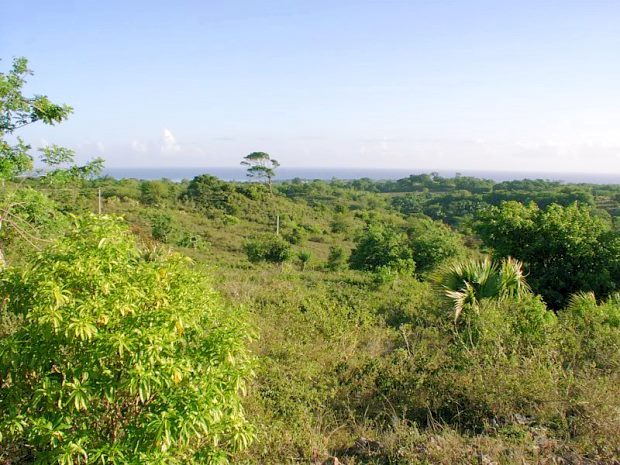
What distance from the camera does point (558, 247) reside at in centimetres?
1125

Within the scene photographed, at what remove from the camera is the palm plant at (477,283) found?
805 cm

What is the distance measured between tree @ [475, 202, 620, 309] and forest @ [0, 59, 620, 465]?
4cm

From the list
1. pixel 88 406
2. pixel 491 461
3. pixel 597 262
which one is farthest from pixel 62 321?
pixel 597 262

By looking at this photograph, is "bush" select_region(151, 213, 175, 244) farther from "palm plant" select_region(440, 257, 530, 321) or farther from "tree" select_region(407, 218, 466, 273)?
"palm plant" select_region(440, 257, 530, 321)

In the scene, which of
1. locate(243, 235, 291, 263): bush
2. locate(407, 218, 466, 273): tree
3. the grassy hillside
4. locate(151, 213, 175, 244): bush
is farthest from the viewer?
locate(151, 213, 175, 244): bush

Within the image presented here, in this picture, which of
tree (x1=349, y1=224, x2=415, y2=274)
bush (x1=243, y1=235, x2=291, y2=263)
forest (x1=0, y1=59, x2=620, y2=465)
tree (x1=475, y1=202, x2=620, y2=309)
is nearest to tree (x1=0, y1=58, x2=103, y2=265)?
forest (x1=0, y1=59, x2=620, y2=465)

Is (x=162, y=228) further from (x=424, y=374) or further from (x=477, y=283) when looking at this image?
(x=424, y=374)

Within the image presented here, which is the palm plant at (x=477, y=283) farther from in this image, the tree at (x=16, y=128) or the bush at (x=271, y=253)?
the bush at (x=271, y=253)

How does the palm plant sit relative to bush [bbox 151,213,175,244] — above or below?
above

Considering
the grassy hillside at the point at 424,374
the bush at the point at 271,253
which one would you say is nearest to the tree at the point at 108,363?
the grassy hillside at the point at 424,374

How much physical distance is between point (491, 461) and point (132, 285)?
12.2 ft

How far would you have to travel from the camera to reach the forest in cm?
317

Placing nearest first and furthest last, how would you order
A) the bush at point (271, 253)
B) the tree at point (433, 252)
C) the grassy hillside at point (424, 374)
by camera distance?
the grassy hillside at point (424, 374)
the tree at point (433, 252)
the bush at point (271, 253)

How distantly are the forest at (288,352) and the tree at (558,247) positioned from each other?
42mm
